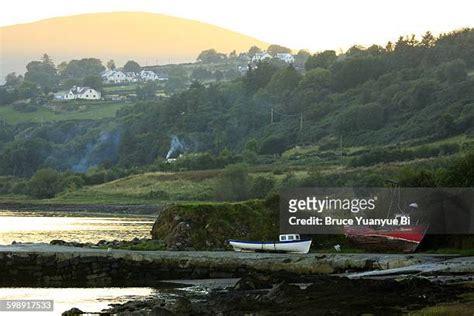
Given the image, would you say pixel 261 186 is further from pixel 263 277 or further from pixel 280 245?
pixel 263 277

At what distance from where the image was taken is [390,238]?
48281 millimetres

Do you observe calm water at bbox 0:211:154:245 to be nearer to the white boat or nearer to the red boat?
the white boat

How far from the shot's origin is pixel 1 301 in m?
37.8

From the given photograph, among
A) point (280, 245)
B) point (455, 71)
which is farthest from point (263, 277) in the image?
point (455, 71)

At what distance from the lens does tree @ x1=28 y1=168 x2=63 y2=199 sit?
158m

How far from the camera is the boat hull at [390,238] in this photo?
47969 millimetres

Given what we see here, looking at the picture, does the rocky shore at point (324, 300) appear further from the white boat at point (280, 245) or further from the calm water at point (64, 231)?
the calm water at point (64, 231)

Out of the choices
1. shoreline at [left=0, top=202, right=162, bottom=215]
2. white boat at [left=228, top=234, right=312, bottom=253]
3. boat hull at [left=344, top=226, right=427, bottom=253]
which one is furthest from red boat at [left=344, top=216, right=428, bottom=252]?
shoreline at [left=0, top=202, right=162, bottom=215]

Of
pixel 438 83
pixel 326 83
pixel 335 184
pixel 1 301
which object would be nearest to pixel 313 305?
pixel 1 301

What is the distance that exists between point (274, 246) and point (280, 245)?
13.1 inches

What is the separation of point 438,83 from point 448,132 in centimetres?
3713

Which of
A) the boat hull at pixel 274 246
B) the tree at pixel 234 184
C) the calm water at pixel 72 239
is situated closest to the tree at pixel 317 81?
the tree at pixel 234 184

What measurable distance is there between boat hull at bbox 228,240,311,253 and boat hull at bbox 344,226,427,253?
2.66 metres

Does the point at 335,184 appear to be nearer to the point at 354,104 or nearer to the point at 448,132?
the point at 448,132
